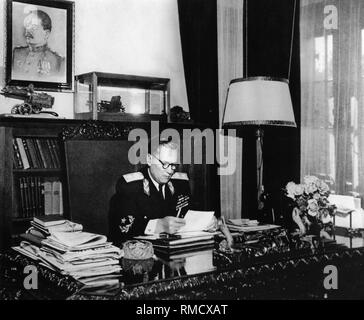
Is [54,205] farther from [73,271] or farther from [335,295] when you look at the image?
[335,295]

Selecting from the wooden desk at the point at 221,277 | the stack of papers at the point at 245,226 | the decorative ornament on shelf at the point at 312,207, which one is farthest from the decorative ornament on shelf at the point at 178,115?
the wooden desk at the point at 221,277

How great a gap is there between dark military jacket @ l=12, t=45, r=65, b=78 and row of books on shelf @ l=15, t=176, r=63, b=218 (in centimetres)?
80

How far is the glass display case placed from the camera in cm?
370

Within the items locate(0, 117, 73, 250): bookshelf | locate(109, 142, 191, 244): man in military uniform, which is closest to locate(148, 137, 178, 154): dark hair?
locate(109, 142, 191, 244): man in military uniform

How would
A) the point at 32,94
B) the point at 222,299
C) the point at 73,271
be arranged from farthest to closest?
the point at 32,94 → the point at 222,299 → the point at 73,271

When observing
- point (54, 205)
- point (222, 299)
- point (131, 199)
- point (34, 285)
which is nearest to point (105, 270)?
point (34, 285)

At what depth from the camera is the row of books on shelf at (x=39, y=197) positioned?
3.34 metres

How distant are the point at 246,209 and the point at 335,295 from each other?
2032 mm

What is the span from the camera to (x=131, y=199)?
3.00 metres

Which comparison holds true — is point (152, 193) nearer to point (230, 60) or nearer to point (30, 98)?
point (30, 98)

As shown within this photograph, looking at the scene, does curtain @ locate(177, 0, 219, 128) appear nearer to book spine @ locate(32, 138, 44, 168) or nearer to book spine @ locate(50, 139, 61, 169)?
book spine @ locate(50, 139, 61, 169)

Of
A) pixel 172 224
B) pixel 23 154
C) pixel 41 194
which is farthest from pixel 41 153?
pixel 172 224

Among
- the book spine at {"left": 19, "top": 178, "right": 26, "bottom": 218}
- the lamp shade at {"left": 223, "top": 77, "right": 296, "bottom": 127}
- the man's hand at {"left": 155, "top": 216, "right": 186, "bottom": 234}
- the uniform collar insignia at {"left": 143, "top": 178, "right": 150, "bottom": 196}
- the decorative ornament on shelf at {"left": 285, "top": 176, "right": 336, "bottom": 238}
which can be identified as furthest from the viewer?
the book spine at {"left": 19, "top": 178, "right": 26, "bottom": 218}

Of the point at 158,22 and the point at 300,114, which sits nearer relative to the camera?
the point at 300,114
